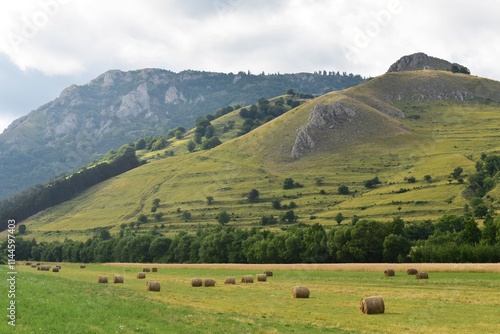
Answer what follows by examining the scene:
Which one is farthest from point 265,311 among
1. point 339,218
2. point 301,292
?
point 339,218

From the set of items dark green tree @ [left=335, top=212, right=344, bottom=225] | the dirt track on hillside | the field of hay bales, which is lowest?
the dirt track on hillside

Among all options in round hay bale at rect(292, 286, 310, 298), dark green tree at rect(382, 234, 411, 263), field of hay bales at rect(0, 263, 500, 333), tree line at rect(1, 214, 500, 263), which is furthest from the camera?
dark green tree at rect(382, 234, 411, 263)

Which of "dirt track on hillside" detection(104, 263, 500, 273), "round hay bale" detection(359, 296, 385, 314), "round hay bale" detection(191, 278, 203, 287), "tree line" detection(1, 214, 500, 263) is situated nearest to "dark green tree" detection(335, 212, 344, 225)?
"tree line" detection(1, 214, 500, 263)

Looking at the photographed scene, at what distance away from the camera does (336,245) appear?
11312cm

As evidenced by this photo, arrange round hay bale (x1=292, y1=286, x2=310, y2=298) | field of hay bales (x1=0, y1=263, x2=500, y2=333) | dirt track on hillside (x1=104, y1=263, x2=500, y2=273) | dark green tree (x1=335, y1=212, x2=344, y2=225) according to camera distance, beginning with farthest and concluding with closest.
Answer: dark green tree (x1=335, y1=212, x2=344, y2=225) → dirt track on hillside (x1=104, y1=263, x2=500, y2=273) → round hay bale (x1=292, y1=286, x2=310, y2=298) → field of hay bales (x1=0, y1=263, x2=500, y2=333)

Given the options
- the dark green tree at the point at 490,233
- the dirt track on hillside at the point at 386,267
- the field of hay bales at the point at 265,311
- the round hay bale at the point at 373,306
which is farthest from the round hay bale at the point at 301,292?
the dark green tree at the point at 490,233

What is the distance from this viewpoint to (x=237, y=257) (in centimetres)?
13650

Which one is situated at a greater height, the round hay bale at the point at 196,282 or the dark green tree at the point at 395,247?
the dark green tree at the point at 395,247

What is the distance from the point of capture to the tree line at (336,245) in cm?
9906

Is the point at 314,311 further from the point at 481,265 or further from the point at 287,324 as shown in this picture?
the point at 481,265

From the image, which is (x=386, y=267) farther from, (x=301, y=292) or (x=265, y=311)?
(x=265, y=311)

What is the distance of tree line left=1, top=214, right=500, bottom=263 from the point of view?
99.1 m

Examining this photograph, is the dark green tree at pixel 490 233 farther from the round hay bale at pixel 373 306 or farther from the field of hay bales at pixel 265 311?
the round hay bale at pixel 373 306

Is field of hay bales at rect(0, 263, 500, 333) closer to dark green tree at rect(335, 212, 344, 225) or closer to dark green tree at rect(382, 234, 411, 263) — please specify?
dark green tree at rect(382, 234, 411, 263)
